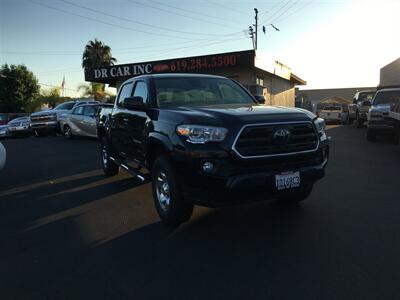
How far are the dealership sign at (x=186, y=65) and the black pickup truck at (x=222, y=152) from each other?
58.9 ft

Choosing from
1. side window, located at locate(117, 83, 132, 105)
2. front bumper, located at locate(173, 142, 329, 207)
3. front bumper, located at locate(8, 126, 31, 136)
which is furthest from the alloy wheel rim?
front bumper, located at locate(8, 126, 31, 136)

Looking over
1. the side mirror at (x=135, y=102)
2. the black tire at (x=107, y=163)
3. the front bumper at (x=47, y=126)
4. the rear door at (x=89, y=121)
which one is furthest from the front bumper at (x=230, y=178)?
the front bumper at (x=47, y=126)

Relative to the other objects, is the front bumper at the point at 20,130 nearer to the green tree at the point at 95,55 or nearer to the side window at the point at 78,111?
the side window at the point at 78,111

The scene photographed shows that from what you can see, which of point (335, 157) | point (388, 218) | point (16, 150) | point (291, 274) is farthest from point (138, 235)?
point (16, 150)

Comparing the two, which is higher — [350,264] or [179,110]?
[179,110]

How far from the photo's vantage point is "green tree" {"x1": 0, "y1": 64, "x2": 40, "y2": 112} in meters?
49.6

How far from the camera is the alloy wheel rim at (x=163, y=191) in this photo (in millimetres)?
4799

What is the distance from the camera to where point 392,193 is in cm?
624

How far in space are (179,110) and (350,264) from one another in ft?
8.37

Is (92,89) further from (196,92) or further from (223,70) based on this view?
(196,92)

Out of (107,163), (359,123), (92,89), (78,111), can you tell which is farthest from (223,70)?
(92,89)

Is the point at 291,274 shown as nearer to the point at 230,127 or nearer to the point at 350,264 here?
the point at 350,264

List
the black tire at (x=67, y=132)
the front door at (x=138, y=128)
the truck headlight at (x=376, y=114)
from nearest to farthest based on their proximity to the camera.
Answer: the front door at (x=138, y=128)
the truck headlight at (x=376, y=114)
the black tire at (x=67, y=132)

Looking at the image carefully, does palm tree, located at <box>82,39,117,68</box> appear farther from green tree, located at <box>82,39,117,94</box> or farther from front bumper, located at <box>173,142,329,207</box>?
front bumper, located at <box>173,142,329,207</box>
